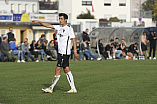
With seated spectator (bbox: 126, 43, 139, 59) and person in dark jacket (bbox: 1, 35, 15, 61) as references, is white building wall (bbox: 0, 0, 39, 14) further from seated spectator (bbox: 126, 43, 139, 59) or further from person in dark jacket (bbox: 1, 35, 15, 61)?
person in dark jacket (bbox: 1, 35, 15, 61)

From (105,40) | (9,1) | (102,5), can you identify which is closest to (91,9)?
(102,5)

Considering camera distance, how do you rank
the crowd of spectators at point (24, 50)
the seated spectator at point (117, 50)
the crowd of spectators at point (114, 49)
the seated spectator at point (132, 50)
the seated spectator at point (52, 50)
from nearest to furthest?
the crowd of spectators at point (24, 50) < the seated spectator at point (52, 50) < the crowd of spectators at point (114, 49) < the seated spectator at point (132, 50) < the seated spectator at point (117, 50)

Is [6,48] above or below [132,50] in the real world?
above

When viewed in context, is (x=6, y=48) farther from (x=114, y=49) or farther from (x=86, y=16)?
(x=86, y=16)

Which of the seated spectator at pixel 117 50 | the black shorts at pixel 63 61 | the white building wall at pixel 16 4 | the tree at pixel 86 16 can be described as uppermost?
the white building wall at pixel 16 4

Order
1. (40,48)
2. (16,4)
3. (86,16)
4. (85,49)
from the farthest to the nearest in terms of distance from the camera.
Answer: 1. (86,16)
2. (16,4)
3. (85,49)
4. (40,48)

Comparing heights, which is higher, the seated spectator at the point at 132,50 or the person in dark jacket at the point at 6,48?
the person in dark jacket at the point at 6,48

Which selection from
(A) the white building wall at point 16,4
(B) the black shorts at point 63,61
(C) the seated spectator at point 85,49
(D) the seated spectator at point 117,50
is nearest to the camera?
(B) the black shorts at point 63,61

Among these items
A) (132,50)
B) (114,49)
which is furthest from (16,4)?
(132,50)

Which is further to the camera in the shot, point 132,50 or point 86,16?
point 86,16

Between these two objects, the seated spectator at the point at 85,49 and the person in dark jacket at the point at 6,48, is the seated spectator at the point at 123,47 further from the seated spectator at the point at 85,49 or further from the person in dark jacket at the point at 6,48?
the person in dark jacket at the point at 6,48

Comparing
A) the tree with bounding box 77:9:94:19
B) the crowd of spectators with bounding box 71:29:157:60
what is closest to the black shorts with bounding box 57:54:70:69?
the crowd of spectators with bounding box 71:29:157:60

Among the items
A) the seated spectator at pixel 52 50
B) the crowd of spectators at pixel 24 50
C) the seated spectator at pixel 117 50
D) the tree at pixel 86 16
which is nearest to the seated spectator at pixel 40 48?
the crowd of spectators at pixel 24 50

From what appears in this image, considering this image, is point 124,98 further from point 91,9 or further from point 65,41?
point 91,9
